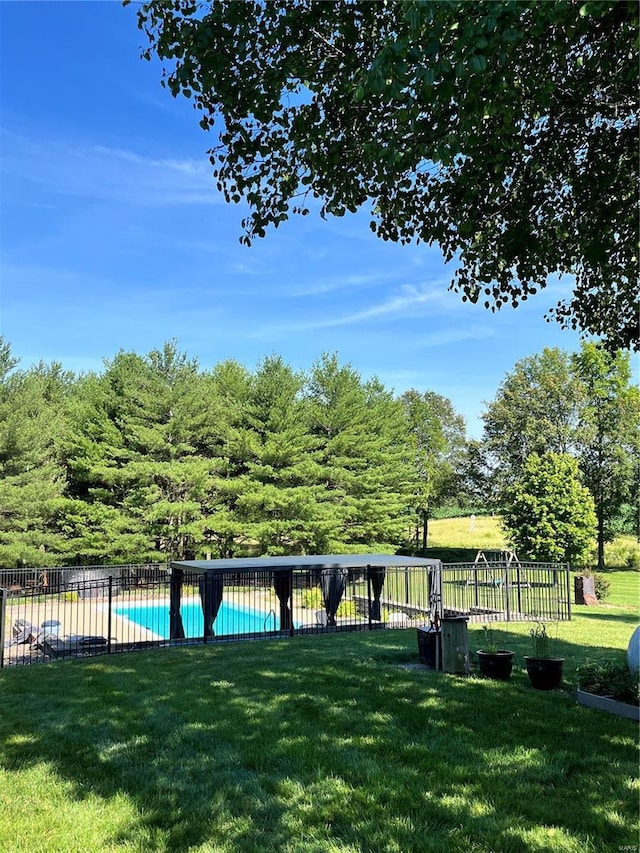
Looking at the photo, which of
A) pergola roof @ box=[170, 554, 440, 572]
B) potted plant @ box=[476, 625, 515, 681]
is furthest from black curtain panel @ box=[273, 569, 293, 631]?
potted plant @ box=[476, 625, 515, 681]

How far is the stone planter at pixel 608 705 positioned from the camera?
5.35m

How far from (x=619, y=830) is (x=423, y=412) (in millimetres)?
38569

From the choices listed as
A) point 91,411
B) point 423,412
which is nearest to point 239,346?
point 91,411

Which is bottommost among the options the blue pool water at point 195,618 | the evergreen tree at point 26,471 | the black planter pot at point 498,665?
the blue pool water at point 195,618

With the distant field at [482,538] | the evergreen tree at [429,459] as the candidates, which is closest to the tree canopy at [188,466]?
the evergreen tree at [429,459]

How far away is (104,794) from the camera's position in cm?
390

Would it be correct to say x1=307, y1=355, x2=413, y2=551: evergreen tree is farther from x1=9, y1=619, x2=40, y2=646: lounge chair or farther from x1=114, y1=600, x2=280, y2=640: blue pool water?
x1=9, y1=619, x2=40, y2=646: lounge chair

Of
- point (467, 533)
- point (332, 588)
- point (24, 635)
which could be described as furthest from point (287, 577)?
point (467, 533)

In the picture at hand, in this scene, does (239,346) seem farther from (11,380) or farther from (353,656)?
(353,656)

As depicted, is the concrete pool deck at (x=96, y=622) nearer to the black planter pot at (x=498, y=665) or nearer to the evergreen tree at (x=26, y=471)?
the evergreen tree at (x=26, y=471)

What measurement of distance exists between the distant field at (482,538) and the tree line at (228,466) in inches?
82.0

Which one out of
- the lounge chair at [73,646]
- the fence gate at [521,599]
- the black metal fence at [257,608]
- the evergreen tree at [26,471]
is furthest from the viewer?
the evergreen tree at [26,471]

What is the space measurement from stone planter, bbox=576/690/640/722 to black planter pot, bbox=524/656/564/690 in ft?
1.74

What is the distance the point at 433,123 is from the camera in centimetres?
509
